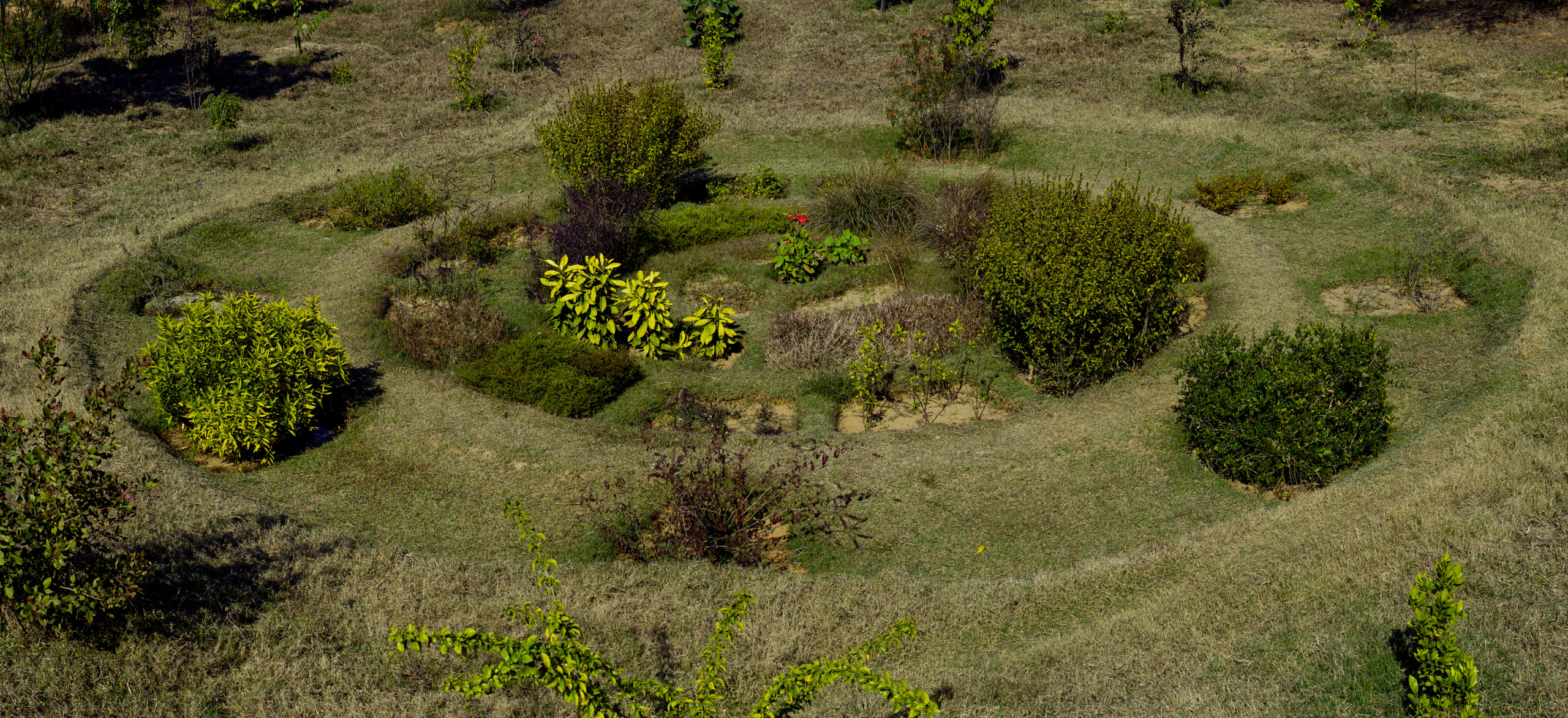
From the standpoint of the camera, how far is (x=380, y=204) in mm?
13805

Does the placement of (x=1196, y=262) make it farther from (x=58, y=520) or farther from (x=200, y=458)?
(x=58, y=520)

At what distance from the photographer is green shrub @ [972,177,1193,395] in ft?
29.1

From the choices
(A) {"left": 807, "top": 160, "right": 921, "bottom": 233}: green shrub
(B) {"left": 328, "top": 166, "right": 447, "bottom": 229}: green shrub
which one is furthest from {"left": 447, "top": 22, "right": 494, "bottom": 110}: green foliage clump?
(A) {"left": 807, "top": 160, "right": 921, "bottom": 233}: green shrub

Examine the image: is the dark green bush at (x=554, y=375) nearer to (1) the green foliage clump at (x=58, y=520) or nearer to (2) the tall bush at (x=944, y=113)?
(1) the green foliage clump at (x=58, y=520)

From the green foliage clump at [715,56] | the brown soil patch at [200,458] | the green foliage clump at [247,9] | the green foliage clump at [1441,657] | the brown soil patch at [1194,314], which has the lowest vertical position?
the brown soil patch at [200,458]

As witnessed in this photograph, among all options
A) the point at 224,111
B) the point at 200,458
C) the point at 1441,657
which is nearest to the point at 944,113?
the point at 200,458

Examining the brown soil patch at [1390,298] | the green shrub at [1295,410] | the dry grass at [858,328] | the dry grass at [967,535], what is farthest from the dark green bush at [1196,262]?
the green shrub at [1295,410]

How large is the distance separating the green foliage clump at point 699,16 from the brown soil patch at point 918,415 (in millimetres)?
16531

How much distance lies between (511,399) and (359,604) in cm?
318

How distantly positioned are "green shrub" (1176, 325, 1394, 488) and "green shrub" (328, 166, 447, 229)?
34.6ft

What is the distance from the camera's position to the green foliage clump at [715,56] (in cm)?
2028

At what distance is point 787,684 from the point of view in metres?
4.31

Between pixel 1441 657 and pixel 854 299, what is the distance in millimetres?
7599

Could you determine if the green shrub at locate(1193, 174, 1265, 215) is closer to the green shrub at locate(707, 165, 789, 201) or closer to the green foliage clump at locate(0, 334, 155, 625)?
the green shrub at locate(707, 165, 789, 201)
